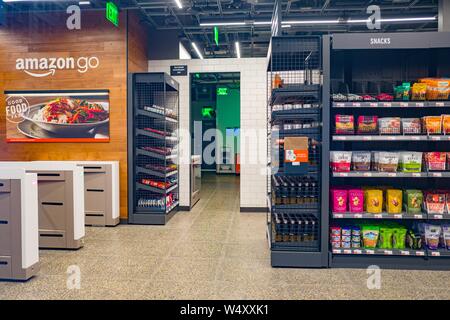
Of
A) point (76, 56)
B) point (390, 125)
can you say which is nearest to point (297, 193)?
point (390, 125)

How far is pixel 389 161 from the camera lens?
3.99 metres

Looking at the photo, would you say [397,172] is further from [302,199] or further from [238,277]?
[238,277]

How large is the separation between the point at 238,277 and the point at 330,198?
1.43 meters

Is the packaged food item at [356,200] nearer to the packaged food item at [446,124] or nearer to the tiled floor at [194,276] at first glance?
the tiled floor at [194,276]

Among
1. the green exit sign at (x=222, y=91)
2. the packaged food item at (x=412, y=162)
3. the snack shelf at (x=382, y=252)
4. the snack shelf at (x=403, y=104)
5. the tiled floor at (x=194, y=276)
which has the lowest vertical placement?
the tiled floor at (x=194, y=276)

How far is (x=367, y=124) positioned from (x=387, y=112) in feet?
2.08

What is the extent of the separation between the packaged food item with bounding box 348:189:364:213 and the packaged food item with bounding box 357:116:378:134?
70 cm

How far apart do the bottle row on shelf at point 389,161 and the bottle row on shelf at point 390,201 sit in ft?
0.84

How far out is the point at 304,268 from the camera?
4047 millimetres

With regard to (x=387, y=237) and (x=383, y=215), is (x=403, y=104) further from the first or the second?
(x=387, y=237)

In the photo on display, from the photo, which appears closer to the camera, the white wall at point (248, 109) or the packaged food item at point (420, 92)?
the packaged food item at point (420, 92)

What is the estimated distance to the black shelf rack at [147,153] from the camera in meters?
6.35

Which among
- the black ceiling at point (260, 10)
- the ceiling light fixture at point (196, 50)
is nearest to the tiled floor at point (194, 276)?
the black ceiling at point (260, 10)

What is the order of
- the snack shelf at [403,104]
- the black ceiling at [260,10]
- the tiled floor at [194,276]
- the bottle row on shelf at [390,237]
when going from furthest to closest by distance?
the black ceiling at [260,10] < the bottle row on shelf at [390,237] < the snack shelf at [403,104] < the tiled floor at [194,276]
